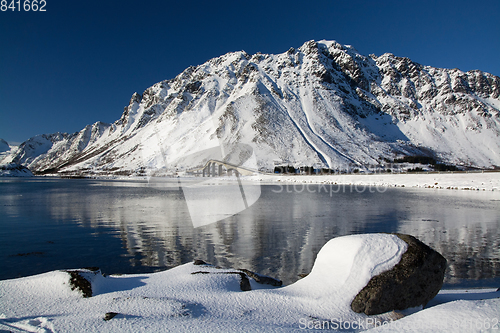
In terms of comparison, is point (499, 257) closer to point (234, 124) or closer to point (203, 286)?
point (203, 286)

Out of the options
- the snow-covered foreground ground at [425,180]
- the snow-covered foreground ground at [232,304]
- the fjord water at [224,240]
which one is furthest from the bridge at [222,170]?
the snow-covered foreground ground at [232,304]

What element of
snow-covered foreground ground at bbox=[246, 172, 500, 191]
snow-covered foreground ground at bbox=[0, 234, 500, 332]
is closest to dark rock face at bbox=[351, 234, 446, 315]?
snow-covered foreground ground at bbox=[0, 234, 500, 332]

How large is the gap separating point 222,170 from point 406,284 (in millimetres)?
129867

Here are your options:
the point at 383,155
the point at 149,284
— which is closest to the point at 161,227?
the point at 149,284

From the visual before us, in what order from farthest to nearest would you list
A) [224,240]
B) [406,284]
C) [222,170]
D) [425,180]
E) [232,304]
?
[222,170]
[425,180]
[224,240]
[406,284]
[232,304]

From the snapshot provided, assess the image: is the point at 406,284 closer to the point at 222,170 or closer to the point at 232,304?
the point at 232,304

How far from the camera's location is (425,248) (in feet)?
19.4

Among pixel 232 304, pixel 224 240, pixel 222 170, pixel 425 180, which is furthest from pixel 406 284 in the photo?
pixel 222 170

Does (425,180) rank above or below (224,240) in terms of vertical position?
below

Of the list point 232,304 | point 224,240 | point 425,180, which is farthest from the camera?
point 425,180

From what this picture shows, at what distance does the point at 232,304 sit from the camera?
5098 mm

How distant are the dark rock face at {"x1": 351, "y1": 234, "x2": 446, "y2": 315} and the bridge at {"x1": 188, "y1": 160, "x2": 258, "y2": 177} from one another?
10386 cm

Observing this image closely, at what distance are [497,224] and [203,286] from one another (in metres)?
20.5

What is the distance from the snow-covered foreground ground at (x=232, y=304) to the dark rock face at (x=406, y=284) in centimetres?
12
